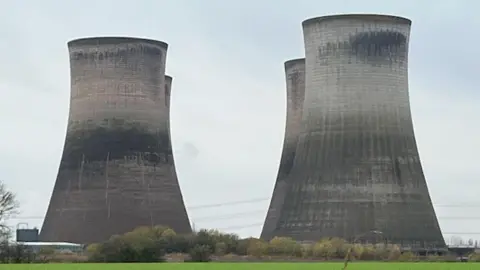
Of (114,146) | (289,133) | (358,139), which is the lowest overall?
(358,139)

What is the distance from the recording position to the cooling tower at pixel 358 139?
25922mm

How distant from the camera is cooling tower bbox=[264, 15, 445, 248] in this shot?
1021 inches

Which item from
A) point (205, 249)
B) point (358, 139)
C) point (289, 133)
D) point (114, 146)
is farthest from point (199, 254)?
→ point (289, 133)

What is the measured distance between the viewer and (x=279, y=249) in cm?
2730

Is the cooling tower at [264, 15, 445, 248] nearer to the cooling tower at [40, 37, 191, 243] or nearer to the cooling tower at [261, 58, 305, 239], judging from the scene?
the cooling tower at [261, 58, 305, 239]

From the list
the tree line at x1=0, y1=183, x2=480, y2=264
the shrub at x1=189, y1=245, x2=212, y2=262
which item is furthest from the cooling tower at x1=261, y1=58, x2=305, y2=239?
the shrub at x1=189, y1=245, x2=212, y2=262

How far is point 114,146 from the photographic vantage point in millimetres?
28359

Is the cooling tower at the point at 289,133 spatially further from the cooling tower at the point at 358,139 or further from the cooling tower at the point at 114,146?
the cooling tower at the point at 114,146

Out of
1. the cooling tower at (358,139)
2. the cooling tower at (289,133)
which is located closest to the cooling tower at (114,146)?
the cooling tower at (289,133)

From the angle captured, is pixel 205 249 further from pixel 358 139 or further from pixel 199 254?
pixel 358 139

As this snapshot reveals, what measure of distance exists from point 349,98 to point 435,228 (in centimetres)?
437

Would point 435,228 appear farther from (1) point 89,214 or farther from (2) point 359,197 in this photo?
(1) point 89,214

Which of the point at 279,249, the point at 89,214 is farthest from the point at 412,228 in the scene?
the point at 89,214

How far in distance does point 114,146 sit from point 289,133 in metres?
5.62
